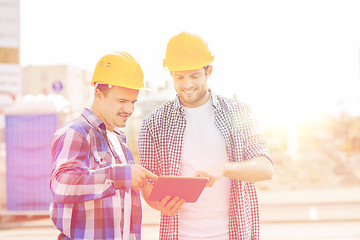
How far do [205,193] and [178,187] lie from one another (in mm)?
396

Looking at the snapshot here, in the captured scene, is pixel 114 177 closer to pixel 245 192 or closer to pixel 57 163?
pixel 57 163

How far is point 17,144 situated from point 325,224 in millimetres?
5268

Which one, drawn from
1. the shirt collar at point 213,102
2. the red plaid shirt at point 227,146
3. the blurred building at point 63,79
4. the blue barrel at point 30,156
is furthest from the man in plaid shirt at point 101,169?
the blurred building at point 63,79

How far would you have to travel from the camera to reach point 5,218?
7898 millimetres

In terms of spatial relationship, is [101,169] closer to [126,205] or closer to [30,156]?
[126,205]

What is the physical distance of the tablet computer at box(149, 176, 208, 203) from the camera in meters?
2.10

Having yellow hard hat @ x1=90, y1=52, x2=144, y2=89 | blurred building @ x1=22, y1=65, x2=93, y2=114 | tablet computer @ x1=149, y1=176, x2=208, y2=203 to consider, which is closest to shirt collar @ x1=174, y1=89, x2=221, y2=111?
yellow hard hat @ x1=90, y1=52, x2=144, y2=89

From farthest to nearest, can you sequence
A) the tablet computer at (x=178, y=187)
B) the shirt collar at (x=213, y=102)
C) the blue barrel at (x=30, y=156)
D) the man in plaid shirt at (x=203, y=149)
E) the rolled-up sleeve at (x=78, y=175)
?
the blue barrel at (x=30, y=156)
the shirt collar at (x=213, y=102)
the man in plaid shirt at (x=203, y=149)
the tablet computer at (x=178, y=187)
the rolled-up sleeve at (x=78, y=175)

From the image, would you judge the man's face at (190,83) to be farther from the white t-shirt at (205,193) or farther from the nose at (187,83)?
the white t-shirt at (205,193)

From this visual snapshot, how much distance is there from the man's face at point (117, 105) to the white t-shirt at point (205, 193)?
0.53 meters

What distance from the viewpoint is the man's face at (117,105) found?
7.05 ft

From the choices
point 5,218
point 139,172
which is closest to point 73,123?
point 139,172

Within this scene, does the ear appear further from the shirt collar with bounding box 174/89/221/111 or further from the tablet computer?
the shirt collar with bounding box 174/89/221/111

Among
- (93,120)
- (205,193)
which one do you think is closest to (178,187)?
(205,193)
